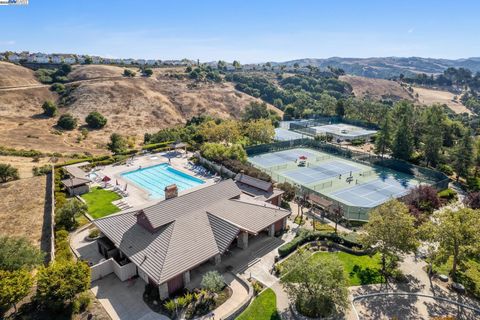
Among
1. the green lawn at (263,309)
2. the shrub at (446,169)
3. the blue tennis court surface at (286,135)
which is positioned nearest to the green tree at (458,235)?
the green lawn at (263,309)

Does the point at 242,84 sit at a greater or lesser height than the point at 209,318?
greater

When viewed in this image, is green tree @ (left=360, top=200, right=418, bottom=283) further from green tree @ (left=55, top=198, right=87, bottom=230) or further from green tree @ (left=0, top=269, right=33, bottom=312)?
green tree @ (left=55, top=198, right=87, bottom=230)

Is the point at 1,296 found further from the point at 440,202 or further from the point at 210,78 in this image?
the point at 210,78

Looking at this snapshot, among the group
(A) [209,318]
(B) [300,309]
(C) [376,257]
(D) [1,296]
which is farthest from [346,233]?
(D) [1,296]

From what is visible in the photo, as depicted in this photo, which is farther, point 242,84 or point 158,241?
point 242,84

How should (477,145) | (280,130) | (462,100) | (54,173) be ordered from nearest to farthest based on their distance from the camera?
(54,173), (477,145), (280,130), (462,100)

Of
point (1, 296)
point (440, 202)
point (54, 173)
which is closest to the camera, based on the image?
point (1, 296)
